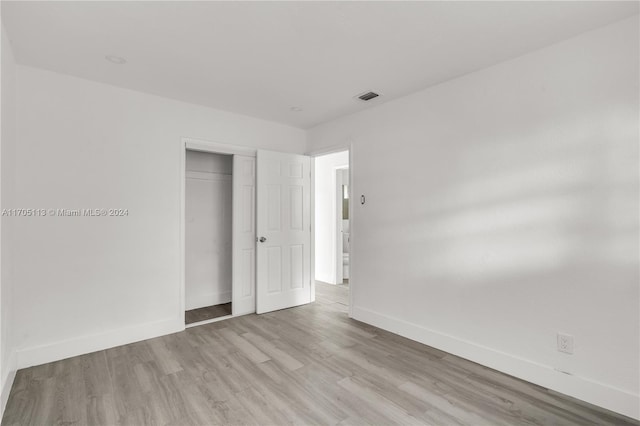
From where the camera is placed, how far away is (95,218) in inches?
118

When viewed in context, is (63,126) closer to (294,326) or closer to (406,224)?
(294,326)

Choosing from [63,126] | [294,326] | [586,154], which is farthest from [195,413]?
[586,154]

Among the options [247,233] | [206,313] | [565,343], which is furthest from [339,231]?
[565,343]

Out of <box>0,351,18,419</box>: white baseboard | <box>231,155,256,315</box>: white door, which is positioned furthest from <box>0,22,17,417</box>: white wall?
<box>231,155,256,315</box>: white door

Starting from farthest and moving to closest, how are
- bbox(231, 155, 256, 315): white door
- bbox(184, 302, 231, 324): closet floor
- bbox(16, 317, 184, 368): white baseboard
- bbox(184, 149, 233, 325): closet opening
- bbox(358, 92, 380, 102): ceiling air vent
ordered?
bbox(184, 149, 233, 325): closet opening, bbox(231, 155, 256, 315): white door, bbox(184, 302, 231, 324): closet floor, bbox(358, 92, 380, 102): ceiling air vent, bbox(16, 317, 184, 368): white baseboard

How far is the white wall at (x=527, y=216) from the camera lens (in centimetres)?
208

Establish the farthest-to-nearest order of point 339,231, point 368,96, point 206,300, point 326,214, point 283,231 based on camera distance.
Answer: point 326,214 → point 339,231 → point 206,300 → point 283,231 → point 368,96

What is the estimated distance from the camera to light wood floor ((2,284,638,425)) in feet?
6.59

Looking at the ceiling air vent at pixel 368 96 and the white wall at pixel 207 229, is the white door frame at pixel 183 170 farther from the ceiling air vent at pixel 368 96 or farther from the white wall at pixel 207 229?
the ceiling air vent at pixel 368 96

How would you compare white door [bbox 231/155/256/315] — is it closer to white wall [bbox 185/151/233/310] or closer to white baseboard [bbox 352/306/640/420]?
white wall [bbox 185/151/233/310]

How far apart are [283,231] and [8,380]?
2.85 m

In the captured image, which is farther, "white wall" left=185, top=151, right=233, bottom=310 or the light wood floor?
"white wall" left=185, top=151, right=233, bottom=310

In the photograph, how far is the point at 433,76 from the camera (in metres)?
2.89

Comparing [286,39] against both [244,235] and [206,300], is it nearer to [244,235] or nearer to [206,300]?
[244,235]
